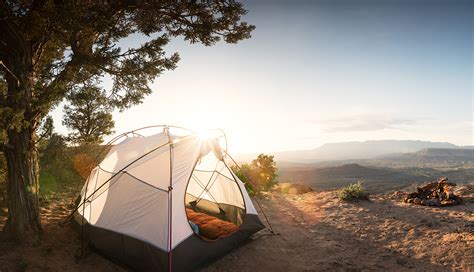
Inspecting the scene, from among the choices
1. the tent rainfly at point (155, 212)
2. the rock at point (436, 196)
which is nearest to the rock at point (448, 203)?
the rock at point (436, 196)

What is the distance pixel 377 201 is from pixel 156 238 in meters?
8.96

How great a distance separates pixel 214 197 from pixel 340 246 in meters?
4.32

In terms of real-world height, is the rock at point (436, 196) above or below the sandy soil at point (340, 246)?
above

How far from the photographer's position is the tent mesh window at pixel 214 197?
27.7ft

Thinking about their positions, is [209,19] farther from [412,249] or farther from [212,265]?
[412,249]

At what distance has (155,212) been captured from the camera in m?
6.25

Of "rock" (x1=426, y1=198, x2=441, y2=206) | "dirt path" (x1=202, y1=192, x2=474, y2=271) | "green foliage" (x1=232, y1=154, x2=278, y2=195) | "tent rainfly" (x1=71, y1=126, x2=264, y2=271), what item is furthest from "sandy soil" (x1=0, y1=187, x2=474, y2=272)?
"green foliage" (x1=232, y1=154, x2=278, y2=195)

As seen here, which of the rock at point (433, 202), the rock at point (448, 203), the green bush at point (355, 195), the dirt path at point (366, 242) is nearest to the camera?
the dirt path at point (366, 242)

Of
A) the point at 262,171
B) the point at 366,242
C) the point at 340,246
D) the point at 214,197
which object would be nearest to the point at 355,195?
the point at 366,242

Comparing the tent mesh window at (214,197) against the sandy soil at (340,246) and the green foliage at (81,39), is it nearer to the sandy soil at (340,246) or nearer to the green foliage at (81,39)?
the sandy soil at (340,246)

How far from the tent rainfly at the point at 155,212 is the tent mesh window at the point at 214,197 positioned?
0.07m

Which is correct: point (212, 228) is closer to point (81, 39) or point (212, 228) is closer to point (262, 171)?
point (81, 39)

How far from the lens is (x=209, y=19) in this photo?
7.59m

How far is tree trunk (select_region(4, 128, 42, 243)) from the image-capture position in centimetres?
680
